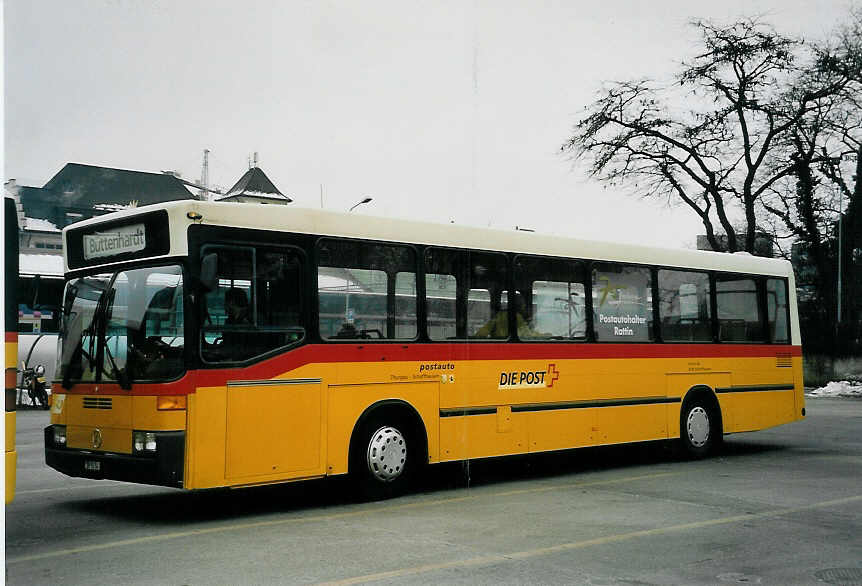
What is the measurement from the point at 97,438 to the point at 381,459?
2.71 metres

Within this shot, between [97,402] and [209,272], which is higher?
[209,272]

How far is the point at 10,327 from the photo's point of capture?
7.02 meters

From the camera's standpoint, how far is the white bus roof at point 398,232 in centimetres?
877

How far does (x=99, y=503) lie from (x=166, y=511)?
3.03ft

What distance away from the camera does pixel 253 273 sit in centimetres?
910

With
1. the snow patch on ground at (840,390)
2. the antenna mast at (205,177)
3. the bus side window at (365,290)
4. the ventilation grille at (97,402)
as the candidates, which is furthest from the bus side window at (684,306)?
the snow patch on ground at (840,390)

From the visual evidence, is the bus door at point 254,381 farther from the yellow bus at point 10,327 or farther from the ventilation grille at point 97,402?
the yellow bus at point 10,327

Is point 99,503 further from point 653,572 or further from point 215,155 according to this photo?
point 215,155

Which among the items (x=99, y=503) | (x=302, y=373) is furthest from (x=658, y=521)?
(x=99, y=503)

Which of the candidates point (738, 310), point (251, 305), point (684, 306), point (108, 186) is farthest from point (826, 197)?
point (251, 305)

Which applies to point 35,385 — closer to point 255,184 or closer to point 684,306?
point 255,184

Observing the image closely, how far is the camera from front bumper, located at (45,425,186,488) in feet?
27.4

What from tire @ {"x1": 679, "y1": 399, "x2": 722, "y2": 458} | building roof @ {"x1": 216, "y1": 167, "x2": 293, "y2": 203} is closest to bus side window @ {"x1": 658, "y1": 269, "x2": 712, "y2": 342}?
tire @ {"x1": 679, "y1": 399, "x2": 722, "y2": 458}

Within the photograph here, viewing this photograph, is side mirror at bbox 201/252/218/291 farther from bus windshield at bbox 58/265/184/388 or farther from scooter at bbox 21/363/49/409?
scooter at bbox 21/363/49/409
